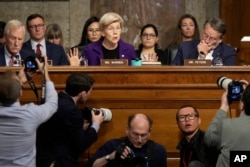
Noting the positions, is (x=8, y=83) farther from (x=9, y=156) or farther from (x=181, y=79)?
(x=181, y=79)

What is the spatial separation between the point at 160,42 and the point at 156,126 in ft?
10.5

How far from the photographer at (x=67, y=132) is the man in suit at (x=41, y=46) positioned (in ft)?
4.51

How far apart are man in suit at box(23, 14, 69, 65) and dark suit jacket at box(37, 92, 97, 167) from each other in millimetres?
1460

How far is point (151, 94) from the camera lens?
6.04 m

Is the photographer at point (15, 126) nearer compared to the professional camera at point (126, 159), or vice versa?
the photographer at point (15, 126)

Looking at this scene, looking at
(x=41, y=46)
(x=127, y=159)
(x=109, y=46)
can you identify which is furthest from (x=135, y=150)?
(x=41, y=46)

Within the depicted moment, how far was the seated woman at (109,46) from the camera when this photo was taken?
6.67 m

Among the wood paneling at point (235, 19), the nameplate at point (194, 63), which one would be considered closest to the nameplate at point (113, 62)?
the nameplate at point (194, 63)

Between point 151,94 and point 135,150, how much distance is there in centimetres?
74

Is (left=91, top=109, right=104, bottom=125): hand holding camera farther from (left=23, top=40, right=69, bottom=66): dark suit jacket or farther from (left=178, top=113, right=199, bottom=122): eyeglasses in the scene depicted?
(left=23, top=40, right=69, bottom=66): dark suit jacket

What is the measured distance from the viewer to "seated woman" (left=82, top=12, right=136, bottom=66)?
6668 mm

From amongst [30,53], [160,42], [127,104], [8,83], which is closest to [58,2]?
[160,42]

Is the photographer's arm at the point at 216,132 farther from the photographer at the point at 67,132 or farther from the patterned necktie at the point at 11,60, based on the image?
the patterned necktie at the point at 11,60

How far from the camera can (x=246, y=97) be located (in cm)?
475
